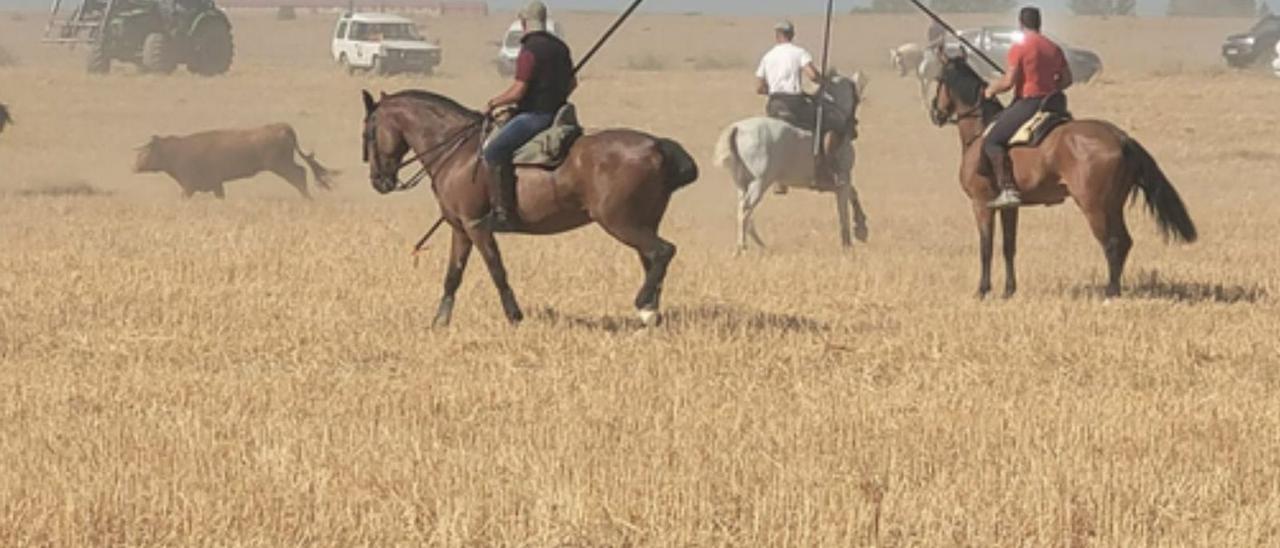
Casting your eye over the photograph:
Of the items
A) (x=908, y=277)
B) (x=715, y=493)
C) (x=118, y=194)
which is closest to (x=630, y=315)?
(x=908, y=277)

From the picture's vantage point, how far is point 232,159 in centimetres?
2494

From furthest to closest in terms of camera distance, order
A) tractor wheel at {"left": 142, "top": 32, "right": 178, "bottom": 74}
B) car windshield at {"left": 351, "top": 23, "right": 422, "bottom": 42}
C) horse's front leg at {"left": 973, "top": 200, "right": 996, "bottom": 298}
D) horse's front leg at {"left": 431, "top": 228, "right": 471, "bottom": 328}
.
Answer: car windshield at {"left": 351, "top": 23, "right": 422, "bottom": 42} → tractor wheel at {"left": 142, "top": 32, "right": 178, "bottom": 74} → horse's front leg at {"left": 973, "top": 200, "right": 996, "bottom": 298} → horse's front leg at {"left": 431, "top": 228, "right": 471, "bottom": 328}

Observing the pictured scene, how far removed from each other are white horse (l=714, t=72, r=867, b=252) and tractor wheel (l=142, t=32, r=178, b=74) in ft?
98.7

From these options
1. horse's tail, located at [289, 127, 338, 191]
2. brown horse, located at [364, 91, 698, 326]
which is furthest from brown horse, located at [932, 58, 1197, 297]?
horse's tail, located at [289, 127, 338, 191]

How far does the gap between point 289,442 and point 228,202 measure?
15.3 metres

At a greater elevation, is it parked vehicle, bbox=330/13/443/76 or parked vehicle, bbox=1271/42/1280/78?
parked vehicle, bbox=330/13/443/76

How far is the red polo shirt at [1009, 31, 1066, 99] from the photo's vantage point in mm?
14828

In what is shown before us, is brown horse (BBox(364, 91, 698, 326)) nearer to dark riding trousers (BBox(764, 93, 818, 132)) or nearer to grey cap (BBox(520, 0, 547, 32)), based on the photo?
grey cap (BBox(520, 0, 547, 32))

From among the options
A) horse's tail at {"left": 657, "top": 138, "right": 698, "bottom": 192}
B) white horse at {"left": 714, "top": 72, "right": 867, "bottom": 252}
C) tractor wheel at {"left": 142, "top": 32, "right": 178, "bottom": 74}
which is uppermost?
horse's tail at {"left": 657, "top": 138, "right": 698, "bottom": 192}

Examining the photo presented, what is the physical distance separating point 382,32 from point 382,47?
5.65 feet

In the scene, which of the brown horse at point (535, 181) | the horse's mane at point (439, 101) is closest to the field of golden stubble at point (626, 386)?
the brown horse at point (535, 181)

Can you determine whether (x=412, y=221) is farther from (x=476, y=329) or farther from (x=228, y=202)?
(x=476, y=329)

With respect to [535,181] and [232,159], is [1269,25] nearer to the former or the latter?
[232,159]

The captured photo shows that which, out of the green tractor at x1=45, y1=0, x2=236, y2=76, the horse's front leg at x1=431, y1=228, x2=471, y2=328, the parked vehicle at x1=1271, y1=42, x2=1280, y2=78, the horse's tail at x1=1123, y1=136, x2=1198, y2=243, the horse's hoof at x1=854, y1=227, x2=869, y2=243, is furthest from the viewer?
the parked vehicle at x1=1271, y1=42, x2=1280, y2=78
